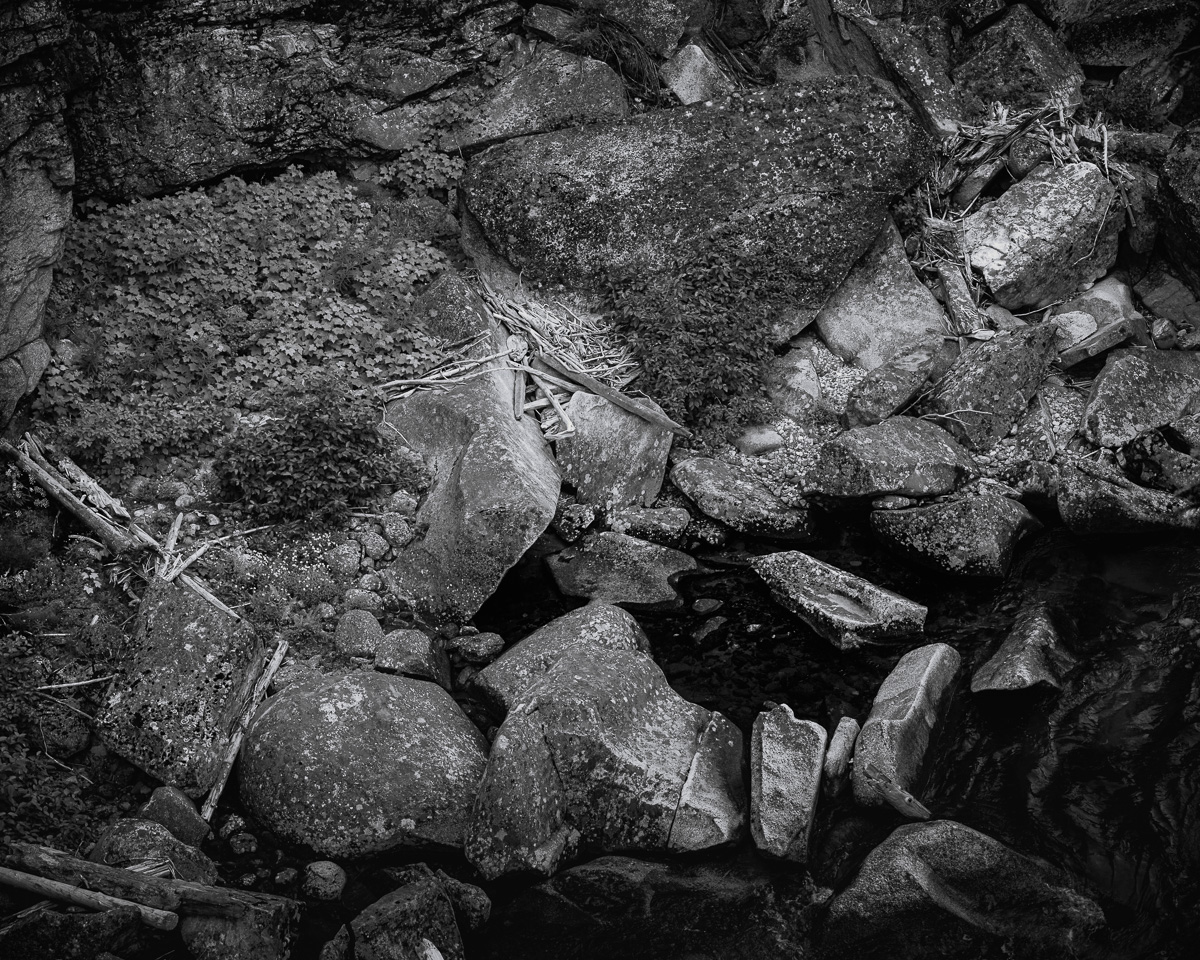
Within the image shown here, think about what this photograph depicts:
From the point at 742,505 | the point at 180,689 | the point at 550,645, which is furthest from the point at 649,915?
the point at 742,505

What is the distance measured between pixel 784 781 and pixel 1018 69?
986cm

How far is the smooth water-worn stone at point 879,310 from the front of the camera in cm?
1132

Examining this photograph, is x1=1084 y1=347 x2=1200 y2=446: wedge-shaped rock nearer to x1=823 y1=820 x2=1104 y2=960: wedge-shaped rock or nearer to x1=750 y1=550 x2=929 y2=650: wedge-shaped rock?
x1=750 y1=550 x2=929 y2=650: wedge-shaped rock

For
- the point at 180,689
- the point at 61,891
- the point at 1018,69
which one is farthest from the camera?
the point at 1018,69

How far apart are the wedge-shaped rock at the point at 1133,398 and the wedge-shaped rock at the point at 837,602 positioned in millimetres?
3194

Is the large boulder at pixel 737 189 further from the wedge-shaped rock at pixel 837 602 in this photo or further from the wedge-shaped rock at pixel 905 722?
the wedge-shaped rock at pixel 905 722

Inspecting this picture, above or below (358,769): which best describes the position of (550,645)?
above

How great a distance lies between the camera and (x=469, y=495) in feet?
29.4

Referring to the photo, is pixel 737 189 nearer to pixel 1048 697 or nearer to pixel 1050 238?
pixel 1050 238

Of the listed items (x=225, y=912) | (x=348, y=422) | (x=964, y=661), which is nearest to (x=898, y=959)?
(x=964, y=661)

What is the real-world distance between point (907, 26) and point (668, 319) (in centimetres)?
538

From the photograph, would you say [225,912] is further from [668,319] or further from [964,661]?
[668,319]

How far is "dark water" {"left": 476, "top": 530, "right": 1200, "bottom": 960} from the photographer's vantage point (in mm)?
6273

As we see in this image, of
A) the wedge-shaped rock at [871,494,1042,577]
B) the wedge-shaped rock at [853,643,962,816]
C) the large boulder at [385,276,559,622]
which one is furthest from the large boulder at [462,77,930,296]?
the wedge-shaped rock at [853,643,962,816]
